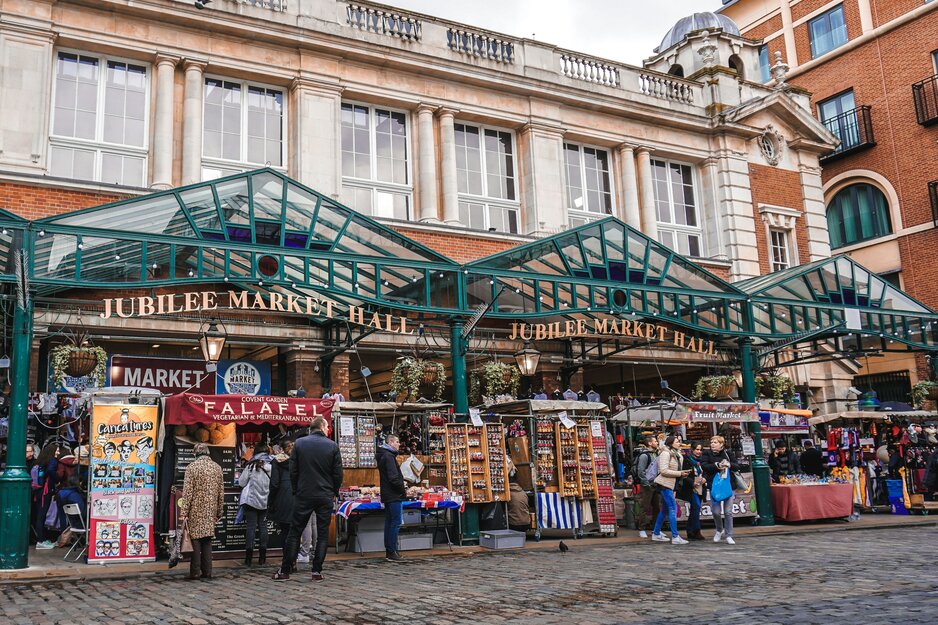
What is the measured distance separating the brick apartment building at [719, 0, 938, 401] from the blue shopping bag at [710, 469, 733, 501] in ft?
51.0

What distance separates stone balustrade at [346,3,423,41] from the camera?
64.8ft

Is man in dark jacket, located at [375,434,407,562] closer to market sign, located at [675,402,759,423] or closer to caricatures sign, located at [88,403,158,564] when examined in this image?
caricatures sign, located at [88,403,158,564]

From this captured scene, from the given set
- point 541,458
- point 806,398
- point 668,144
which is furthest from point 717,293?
point 806,398

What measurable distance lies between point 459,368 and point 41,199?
26.2 feet

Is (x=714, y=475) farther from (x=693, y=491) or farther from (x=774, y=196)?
(x=774, y=196)

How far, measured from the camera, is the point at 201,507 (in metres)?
10.9

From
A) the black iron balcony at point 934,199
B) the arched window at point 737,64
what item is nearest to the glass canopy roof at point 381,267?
the arched window at point 737,64

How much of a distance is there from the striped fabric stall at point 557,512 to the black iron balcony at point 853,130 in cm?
2021

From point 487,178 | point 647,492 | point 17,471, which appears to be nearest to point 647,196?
point 487,178

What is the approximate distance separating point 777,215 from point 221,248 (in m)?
17.0

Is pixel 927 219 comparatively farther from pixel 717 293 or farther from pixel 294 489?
pixel 294 489

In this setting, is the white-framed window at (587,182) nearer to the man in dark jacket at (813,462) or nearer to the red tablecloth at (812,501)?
the man in dark jacket at (813,462)

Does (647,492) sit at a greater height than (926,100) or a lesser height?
lesser

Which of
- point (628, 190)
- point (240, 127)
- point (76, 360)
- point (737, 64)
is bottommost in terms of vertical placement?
point (76, 360)
